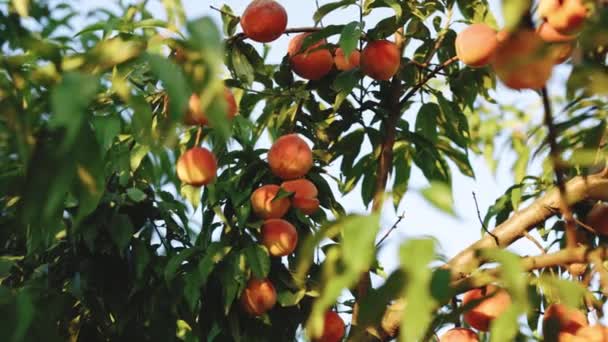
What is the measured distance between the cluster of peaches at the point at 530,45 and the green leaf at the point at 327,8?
0.22 m

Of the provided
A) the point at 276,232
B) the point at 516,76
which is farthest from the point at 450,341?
the point at 516,76

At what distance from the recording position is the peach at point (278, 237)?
4.98 ft

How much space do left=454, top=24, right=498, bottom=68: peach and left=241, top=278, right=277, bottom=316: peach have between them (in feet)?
1.72

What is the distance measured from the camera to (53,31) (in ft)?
7.84

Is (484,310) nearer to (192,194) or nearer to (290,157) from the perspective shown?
(290,157)

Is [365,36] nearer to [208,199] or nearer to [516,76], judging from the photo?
[208,199]

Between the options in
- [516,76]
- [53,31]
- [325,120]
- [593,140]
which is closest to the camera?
[516,76]

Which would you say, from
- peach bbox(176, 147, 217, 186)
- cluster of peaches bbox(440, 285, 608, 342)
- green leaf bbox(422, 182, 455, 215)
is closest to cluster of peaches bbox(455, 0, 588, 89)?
green leaf bbox(422, 182, 455, 215)

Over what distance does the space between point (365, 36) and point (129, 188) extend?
1.77 ft

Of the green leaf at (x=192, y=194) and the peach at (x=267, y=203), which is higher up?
the peach at (x=267, y=203)

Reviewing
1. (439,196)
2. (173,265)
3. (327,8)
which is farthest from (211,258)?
(439,196)

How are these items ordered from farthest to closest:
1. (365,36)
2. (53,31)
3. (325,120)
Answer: (53,31) → (325,120) → (365,36)

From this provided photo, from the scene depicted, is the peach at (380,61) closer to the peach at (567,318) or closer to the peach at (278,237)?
the peach at (278,237)

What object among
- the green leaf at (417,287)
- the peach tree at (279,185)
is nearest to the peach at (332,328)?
the peach tree at (279,185)
